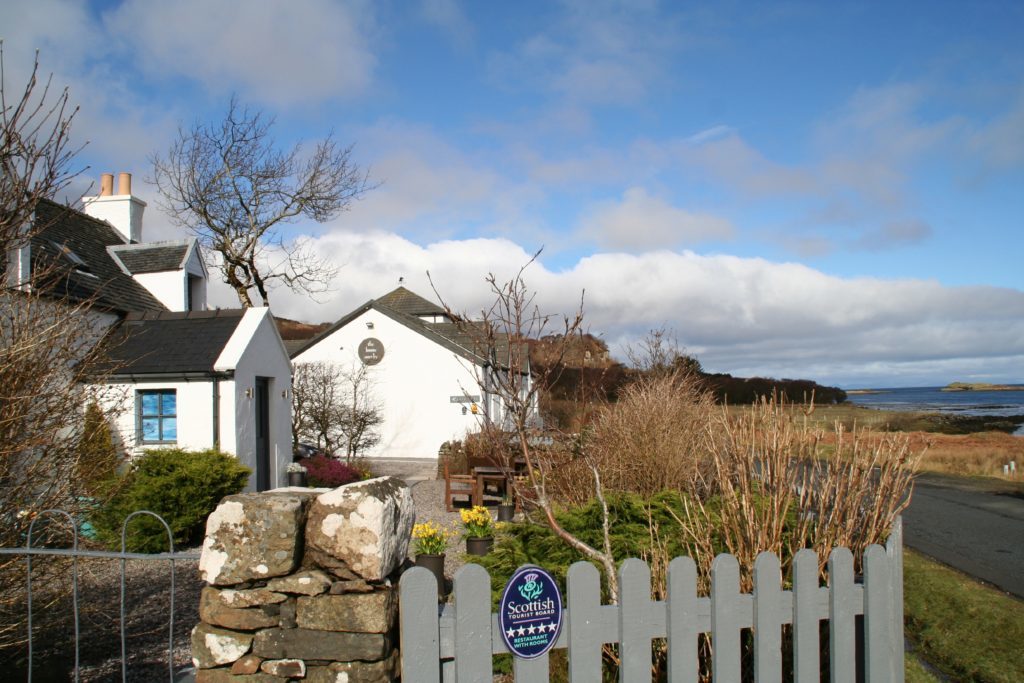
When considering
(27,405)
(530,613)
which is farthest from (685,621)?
(27,405)

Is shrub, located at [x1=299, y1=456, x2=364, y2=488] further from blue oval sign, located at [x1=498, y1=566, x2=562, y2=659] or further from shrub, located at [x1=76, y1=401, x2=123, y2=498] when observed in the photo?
blue oval sign, located at [x1=498, y1=566, x2=562, y2=659]

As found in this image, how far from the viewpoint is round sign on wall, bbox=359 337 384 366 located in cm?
2447

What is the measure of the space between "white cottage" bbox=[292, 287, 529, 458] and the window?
11.5m

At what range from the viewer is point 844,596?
3133 mm

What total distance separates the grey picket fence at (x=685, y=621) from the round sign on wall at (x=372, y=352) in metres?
22.0

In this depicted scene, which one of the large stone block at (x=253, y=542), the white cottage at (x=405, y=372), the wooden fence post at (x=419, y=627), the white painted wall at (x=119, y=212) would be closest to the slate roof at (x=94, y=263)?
the white painted wall at (x=119, y=212)

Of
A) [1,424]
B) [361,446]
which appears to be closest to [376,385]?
[361,446]

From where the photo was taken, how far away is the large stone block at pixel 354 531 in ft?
8.51

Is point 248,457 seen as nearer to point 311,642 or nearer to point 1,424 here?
point 1,424

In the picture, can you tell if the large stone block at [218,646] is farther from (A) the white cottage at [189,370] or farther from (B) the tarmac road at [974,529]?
(A) the white cottage at [189,370]

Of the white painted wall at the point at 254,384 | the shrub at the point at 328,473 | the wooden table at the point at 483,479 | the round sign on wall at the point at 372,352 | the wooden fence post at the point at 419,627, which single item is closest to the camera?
the wooden fence post at the point at 419,627

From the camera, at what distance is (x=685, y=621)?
2.81 metres

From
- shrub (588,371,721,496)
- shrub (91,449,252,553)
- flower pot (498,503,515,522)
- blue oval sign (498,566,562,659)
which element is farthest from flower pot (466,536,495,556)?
blue oval sign (498,566,562,659)

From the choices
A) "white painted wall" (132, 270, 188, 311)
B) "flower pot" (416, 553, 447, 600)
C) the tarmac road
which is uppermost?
"white painted wall" (132, 270, 188, 311)
